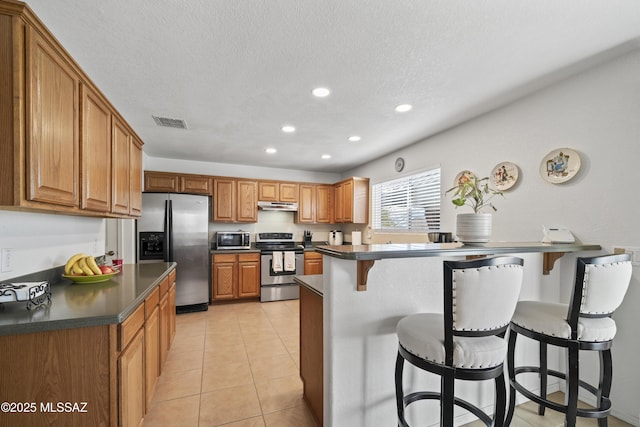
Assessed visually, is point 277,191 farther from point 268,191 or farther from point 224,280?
point 224,280

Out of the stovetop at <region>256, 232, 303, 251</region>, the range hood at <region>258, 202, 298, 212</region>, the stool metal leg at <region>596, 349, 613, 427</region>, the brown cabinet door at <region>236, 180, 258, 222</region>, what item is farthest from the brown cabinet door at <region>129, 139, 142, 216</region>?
the stool metal leg at <region>596, 349, 613, 427</region>

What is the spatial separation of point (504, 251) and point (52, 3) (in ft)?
9.61

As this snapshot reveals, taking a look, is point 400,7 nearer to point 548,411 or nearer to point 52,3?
point 52,3

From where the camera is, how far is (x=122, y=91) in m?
2.36

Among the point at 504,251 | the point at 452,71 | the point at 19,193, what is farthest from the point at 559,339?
the point at 19,193

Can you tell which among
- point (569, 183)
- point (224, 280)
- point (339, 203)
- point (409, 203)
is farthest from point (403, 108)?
point (224, 280)

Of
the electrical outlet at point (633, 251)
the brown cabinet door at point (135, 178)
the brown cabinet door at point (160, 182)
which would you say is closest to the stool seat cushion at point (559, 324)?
the electrical outlet at point (633, 251)

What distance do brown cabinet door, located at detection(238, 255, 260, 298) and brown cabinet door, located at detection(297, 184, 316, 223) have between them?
4.35 feet

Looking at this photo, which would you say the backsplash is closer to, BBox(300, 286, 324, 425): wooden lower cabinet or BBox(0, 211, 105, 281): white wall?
BBox(0, 211, 105, 281): white wall

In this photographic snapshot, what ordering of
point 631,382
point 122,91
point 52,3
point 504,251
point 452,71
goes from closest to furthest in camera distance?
point 52,3 → point 504,251 → point 631,382 → point 452,71 → point 122,91

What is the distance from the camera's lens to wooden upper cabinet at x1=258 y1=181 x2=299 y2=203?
5215mm

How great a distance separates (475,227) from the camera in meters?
1.85

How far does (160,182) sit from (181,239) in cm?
109

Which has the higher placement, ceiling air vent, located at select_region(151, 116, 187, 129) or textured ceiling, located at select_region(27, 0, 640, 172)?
textured ceiling, located at select_region(27, 0, 640, 172)
